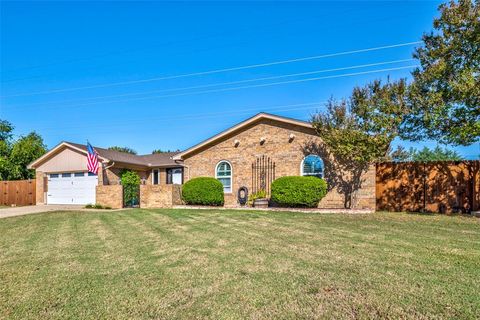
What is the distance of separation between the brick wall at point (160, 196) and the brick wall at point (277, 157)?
1.70m

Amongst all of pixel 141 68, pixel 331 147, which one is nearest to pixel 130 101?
pixel 141 68

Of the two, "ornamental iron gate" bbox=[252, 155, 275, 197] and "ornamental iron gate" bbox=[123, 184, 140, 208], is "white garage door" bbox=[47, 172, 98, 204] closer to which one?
"ornamental iron gate" bbox=[123, 184, 140, 208]

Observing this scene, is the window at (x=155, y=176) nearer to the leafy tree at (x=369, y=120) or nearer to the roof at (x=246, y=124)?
the roof at (x=246, y=124)

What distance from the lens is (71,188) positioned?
840 inches

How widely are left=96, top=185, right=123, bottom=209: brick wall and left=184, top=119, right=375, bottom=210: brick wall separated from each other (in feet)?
13.0

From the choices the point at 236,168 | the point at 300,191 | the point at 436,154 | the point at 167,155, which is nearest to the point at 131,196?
the point at 236,168

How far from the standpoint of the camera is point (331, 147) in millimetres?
13648

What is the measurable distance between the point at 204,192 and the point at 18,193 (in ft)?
51.3

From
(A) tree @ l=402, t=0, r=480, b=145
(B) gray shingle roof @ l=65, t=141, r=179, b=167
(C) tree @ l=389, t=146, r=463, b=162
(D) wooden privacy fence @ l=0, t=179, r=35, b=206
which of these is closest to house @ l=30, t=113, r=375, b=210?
(B) gray shingle roof @ l=65, t=141, r=179, b=167

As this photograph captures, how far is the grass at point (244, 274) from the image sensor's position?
343 cm

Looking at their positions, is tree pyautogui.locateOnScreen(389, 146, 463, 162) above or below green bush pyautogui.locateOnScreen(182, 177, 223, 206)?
above

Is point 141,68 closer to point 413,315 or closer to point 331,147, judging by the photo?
point 331,147

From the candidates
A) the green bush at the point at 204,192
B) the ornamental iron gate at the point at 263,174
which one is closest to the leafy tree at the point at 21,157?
the green bush at the point at 204,192

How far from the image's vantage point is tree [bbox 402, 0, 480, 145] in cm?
1171
